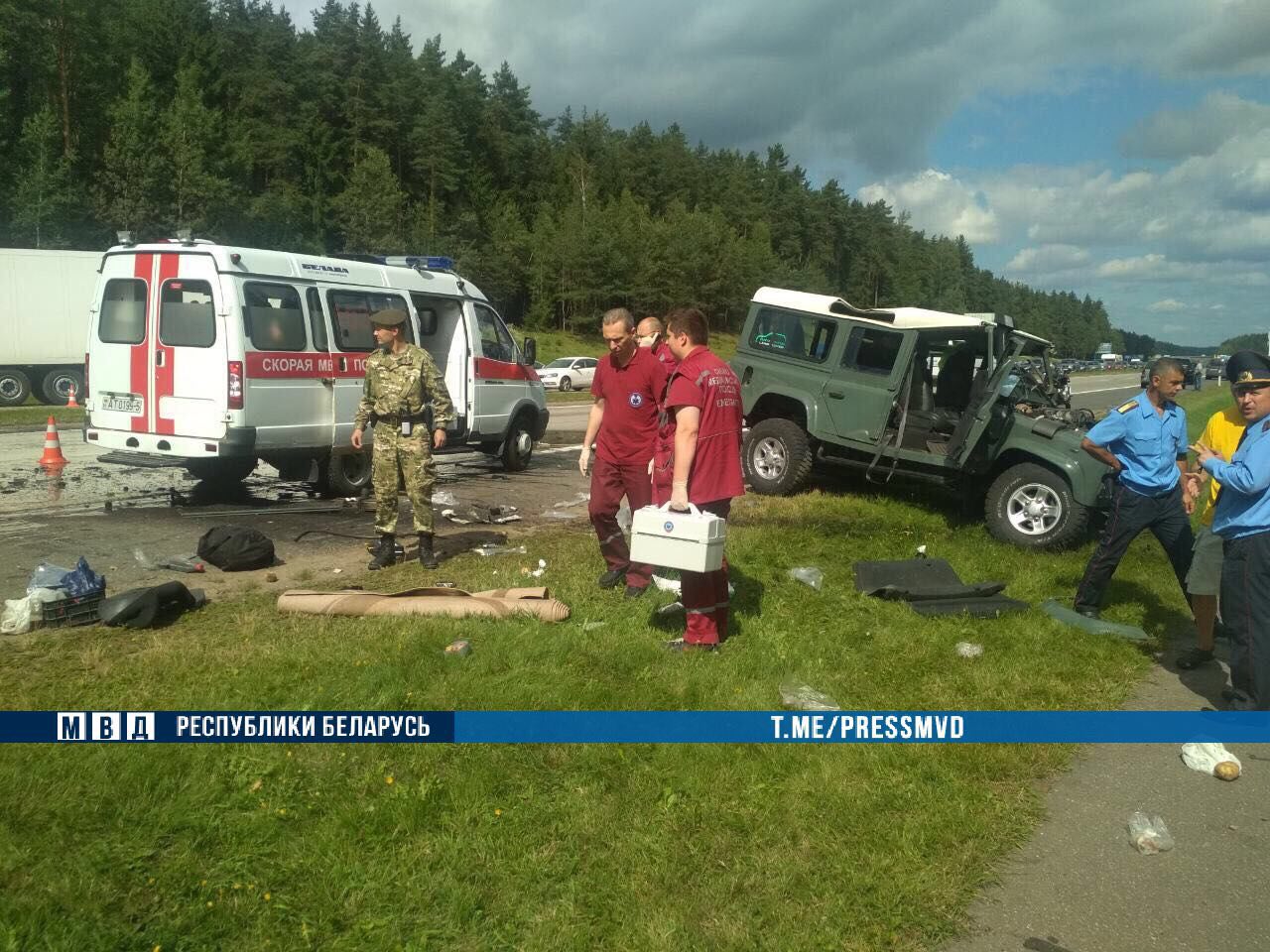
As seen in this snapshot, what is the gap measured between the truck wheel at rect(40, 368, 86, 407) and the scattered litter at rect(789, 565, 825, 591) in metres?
20.7

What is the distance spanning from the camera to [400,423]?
297 inches

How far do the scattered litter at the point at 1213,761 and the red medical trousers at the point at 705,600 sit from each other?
2348 millimetres

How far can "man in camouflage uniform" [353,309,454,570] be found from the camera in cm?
751

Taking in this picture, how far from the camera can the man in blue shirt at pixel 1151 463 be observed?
6508mm

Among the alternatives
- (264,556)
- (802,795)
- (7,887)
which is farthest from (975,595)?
(7,887)

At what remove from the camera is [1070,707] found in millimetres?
5395

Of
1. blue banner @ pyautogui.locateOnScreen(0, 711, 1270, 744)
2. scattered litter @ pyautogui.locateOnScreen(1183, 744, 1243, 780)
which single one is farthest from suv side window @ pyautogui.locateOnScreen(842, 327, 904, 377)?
blue banner @ pyautogui.locateOnScreen(0, 711, 1270, 744)

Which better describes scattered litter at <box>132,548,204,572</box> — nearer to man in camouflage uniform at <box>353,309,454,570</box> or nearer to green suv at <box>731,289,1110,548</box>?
man in camouflage uniform at <box>353,309,454,570</box>

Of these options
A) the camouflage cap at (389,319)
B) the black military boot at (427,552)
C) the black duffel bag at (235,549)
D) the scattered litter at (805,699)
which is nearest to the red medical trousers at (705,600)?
the scattered litter at (805,699)

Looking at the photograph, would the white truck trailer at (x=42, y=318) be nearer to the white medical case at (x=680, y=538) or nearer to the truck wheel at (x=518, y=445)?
the truck wheel at (x=518, y=445)

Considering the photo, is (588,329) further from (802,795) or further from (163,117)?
(802,795)

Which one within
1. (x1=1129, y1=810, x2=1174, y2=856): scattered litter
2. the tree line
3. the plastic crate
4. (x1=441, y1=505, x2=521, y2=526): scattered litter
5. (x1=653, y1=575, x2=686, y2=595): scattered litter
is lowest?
(x1=441, y1=505, x2=521, y2=526): scattered litter

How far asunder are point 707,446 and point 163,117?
59683 mm

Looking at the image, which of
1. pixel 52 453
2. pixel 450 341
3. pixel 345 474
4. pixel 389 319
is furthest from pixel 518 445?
pixel 389 319
